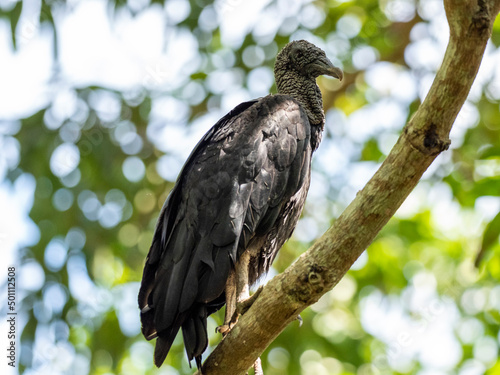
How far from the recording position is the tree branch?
2.76 metres

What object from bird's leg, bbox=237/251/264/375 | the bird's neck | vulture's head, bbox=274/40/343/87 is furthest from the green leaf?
vulture's head, bbox=274/40/343/87

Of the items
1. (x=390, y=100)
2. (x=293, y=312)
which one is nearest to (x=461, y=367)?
(x=390, y=100)

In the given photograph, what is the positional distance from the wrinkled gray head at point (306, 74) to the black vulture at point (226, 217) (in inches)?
4.4

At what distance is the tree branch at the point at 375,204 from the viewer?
2756mm

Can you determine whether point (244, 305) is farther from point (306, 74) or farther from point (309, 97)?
point (306, 74)

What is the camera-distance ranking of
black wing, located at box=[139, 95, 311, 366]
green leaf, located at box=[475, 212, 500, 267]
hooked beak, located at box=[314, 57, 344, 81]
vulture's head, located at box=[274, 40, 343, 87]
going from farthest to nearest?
vulture's head, located at box=[274, 40, 343, 87], hooked beak, located at box=[314, 57, 344, 81], green leaf, located at box=[475, 212, 500, 267], black wing, located at box=[139, 95, 311, 366]

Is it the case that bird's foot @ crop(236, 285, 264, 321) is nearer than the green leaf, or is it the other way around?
bird's foot @ crop(236, 285, 264, 321)

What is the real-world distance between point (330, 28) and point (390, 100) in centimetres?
113

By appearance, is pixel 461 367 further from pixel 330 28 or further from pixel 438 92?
pixel 438 92

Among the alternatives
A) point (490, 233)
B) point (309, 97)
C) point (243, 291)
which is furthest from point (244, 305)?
point (309, 97)

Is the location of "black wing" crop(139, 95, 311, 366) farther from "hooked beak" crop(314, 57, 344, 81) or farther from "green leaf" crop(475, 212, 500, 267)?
"green leaf" crop(475, 212, 500, 267)

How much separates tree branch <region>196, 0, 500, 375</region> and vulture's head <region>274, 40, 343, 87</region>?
1.67m

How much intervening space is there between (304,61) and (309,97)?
0.29 meters

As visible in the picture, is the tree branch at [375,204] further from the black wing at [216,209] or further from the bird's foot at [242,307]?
the black wing at [216,209]
